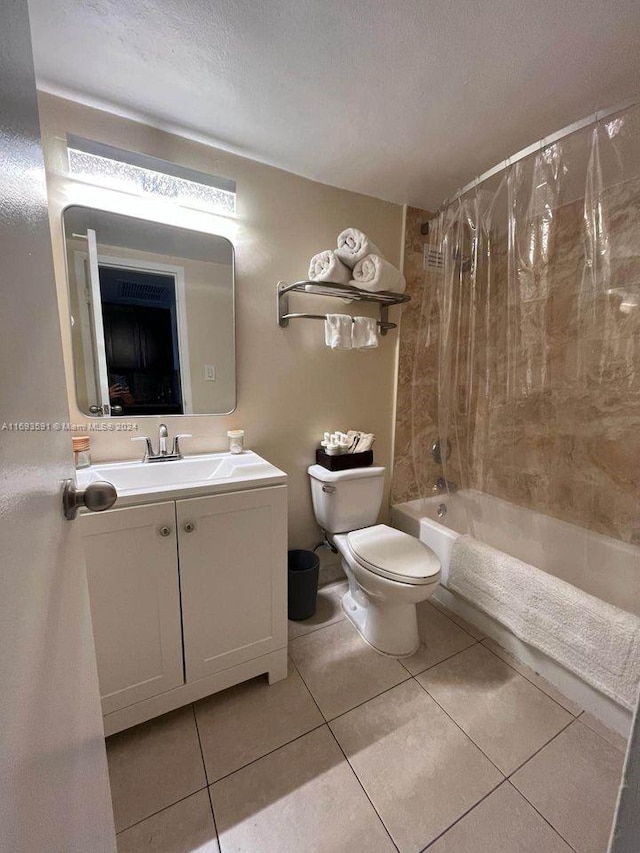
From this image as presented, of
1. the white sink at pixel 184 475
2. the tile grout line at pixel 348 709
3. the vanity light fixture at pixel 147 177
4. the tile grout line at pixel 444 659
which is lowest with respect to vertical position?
the tile grout line at pixel 348 709

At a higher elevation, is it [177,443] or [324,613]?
[177,443]

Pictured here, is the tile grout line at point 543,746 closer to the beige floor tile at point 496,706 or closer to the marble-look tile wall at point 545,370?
the beige floor tile at point 496,706

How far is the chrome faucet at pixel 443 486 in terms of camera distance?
1997mm

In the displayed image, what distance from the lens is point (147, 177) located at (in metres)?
1.33

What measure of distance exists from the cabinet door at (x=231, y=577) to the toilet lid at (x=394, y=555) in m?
0.41

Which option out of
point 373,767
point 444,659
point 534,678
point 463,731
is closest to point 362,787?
point 373,767

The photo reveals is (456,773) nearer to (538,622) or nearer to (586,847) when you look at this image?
(586,847)

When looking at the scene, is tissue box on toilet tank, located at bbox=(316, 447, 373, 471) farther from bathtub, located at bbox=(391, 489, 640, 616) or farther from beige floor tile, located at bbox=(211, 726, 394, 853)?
beige floor tile, located at bbox=(211, 726, 394, 853)

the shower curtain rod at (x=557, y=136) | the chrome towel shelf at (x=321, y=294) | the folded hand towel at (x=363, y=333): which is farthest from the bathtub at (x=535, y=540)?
the shower curtain rod at (x=557, y=136)

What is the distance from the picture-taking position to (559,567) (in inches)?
67.7

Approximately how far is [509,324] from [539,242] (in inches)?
13.9

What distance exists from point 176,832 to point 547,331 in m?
2.24

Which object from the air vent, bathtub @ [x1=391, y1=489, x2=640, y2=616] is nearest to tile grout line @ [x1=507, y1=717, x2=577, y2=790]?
bathtub @ [x1=391, y1=489, x2=640, y2=616]

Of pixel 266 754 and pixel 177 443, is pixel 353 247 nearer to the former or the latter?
pixel 177 443
